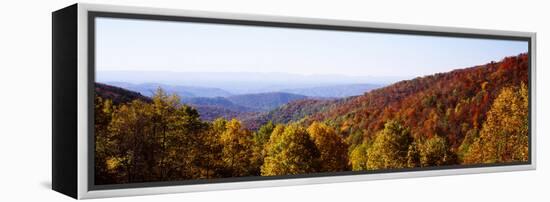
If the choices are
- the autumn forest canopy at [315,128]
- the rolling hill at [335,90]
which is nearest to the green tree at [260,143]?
the autumn forest canopy at [315,128]

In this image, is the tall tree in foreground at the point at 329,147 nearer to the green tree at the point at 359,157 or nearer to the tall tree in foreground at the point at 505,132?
the green tree at the point at 359,157

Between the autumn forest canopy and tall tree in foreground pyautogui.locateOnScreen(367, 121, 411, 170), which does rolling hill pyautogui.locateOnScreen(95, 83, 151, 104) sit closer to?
the autumn forest canopy

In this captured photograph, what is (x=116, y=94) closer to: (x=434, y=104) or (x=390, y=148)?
(x=390, y=148)

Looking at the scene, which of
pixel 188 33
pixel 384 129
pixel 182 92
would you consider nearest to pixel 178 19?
pixel 188 33

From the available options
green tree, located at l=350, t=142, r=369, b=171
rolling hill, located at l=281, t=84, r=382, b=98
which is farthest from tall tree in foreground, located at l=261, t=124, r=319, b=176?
green tree, located at l=350, t=142, r=369, b=171

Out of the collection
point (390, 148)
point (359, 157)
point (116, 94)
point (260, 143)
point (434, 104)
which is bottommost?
point (359, 157)

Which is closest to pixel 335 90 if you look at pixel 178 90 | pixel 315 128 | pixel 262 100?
pixel 315 128
